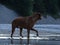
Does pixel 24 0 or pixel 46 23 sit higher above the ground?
pixel 24 0

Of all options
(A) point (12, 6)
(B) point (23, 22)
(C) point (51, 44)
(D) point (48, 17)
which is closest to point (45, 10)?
(D) point (48, 17)

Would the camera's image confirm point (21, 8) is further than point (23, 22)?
Yes

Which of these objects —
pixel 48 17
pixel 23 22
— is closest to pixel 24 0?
pixel 48 17

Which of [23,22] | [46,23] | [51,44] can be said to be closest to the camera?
[51,44]

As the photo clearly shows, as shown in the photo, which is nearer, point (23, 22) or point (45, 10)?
point (23, 22)

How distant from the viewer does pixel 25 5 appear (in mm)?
26031

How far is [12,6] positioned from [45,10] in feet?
9.24

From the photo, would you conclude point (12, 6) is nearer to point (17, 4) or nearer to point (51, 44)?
point (17, 4)

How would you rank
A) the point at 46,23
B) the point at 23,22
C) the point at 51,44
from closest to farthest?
1. the point at 51,44
2. the point at 23,22
3. the point at 46,23

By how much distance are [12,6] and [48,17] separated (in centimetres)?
321

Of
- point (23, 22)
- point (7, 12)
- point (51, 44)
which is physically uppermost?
point (7, 12)

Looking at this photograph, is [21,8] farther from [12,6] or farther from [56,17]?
[56,17]

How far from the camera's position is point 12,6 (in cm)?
2675

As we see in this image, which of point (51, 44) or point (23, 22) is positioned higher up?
point (23, 22)
